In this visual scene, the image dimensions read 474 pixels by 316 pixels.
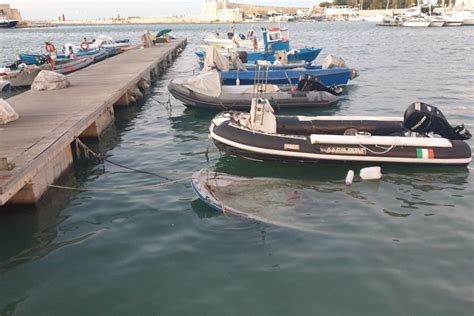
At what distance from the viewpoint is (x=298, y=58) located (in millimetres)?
24812

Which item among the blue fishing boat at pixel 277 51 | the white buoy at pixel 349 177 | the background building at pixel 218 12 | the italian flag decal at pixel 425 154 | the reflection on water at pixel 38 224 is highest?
the background building at pixel 218 12

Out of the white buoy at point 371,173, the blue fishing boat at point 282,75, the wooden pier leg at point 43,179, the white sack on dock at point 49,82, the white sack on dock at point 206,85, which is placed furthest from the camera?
the blue fishing boat at point 282,75

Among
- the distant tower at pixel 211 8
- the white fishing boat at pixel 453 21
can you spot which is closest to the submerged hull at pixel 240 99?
the white fishing boat at pixel 453 21

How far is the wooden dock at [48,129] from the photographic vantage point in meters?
7.43

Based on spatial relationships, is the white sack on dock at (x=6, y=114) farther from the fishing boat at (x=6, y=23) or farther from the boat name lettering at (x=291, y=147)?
the fishing boat at (x=6, y=23)

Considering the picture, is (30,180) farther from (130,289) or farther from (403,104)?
(403,104)

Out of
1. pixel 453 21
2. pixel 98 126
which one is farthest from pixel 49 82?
pixel 453 21

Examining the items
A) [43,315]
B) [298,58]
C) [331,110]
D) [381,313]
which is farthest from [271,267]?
[298,58]

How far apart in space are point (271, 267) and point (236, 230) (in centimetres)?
118

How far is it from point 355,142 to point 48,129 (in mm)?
7327

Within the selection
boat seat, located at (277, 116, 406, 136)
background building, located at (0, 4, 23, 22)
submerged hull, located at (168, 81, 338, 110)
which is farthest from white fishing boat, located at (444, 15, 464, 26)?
background building, located at (0, 4, 23, 22)

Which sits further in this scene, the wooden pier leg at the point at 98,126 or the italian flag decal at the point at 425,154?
the wooden pier leg at the point at 98,126

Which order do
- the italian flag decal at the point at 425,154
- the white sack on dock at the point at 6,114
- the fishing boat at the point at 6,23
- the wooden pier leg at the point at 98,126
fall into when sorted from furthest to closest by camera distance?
the fishing boat at the point at 6,23
the wooden pier leg at the point at 98,126
the white sack on dock at the point at 6,114
the italian flag decal at the point at 425,154

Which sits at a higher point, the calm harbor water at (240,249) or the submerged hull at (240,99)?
the submerged hull at (240,99)
